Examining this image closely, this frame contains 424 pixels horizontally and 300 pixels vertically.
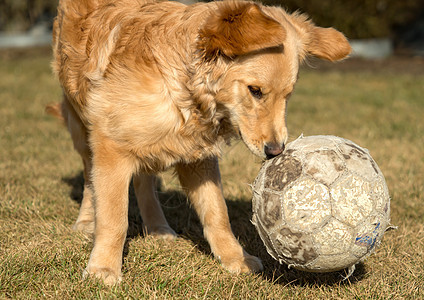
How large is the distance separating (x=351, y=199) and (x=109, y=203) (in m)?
1.43

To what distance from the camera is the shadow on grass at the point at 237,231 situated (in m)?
3.37

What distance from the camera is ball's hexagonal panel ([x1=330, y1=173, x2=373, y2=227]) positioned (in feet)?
9.33

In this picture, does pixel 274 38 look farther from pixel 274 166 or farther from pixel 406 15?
pixel 406 15

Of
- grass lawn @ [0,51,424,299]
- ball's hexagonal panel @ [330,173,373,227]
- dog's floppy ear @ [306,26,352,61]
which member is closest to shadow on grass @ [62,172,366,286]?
grass lawn @ [0,51,424,299]

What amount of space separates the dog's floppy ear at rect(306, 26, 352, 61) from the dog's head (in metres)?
0.24

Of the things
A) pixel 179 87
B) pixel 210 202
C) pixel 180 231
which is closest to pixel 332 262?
pixel 210 202

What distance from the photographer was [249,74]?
308cm

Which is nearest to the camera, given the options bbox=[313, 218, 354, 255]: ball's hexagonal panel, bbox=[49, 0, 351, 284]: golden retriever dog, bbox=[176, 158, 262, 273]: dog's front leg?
bbox=[313, 218, 354, 255]: ball's hexagonal panel

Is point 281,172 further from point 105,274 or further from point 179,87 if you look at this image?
point 105,274

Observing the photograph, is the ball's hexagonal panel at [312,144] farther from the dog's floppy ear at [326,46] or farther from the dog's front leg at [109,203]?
the dog's front leg at [109,203]

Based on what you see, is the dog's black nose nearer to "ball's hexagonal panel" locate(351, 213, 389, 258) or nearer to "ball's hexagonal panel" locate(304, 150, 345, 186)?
"ball's hexagonal panel" locate(304, 150, 345, 186)

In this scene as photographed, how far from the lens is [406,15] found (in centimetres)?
1548

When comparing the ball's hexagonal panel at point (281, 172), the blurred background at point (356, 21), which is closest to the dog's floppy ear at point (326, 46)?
the ball's hexagonal panel at point (281, 172)

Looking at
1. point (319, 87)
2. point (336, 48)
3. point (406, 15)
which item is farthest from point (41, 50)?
point (336, 48)
